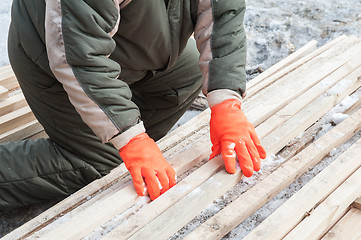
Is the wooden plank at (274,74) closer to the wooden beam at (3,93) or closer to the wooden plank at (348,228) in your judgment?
the wooden plank at (348,228)

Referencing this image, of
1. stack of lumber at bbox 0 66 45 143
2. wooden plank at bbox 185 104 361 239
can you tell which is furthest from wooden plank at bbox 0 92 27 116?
wooden plank at bbox 185 104 361 239

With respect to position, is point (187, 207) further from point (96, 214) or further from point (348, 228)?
point (348, 228)

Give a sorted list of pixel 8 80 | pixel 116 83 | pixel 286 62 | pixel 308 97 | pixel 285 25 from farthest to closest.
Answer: pixel 285 25 → pixel 286 62 → pixel 8 80 → pixel 308 97 → pixel 116 83

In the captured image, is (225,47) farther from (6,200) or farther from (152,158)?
(6,200)

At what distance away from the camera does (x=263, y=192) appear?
1867 millimetres

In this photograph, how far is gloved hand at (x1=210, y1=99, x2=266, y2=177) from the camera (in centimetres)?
190

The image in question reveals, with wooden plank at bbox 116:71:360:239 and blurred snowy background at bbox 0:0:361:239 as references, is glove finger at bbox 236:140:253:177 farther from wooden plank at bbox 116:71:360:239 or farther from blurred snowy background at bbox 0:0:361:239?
blurred snowy background at bbox 0:0:361:239

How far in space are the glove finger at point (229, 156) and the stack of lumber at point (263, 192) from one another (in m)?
0.03

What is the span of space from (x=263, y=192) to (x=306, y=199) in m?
0.18

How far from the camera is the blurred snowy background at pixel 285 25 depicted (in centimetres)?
404

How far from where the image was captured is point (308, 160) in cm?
202

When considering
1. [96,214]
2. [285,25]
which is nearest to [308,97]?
[96,214]

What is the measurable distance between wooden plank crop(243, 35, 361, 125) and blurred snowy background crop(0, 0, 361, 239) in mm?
879

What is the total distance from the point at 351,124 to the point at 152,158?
41.9 inches
